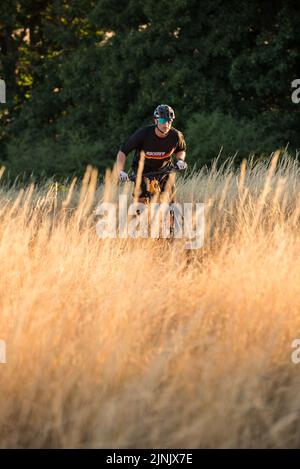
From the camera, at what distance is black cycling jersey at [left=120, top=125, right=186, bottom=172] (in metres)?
8.37

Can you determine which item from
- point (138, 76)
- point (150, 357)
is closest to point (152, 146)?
point (150, 357)

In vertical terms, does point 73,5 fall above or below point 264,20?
above

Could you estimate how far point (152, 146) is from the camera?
8.40 metres

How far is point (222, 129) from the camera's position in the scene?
20.1 meters

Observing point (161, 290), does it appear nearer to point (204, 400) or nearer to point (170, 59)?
point (204, 400)

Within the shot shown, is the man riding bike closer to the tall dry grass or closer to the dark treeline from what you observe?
the tall dry grass

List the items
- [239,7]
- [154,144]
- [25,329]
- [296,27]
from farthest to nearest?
[239,7] < [296,27] < [154,144] < [25,329]

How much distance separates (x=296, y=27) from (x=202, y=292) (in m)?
16.5

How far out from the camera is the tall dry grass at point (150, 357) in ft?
12.1

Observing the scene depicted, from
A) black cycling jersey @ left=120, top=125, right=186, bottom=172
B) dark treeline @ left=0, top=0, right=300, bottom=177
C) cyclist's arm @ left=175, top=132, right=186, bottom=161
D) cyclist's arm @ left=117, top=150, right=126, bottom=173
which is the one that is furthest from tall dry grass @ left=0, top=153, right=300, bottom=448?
dark treeline @ left=0, top=0, right=300, bottom=177

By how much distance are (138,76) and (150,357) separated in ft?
67.1

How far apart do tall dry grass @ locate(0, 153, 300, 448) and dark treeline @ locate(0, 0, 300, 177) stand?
13.1m

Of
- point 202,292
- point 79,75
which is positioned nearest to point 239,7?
point 79,75

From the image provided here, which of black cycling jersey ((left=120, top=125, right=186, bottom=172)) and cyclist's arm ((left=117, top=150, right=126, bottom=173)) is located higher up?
black cycling jersey ((left=120, top=125, right=186, bottom=172))
